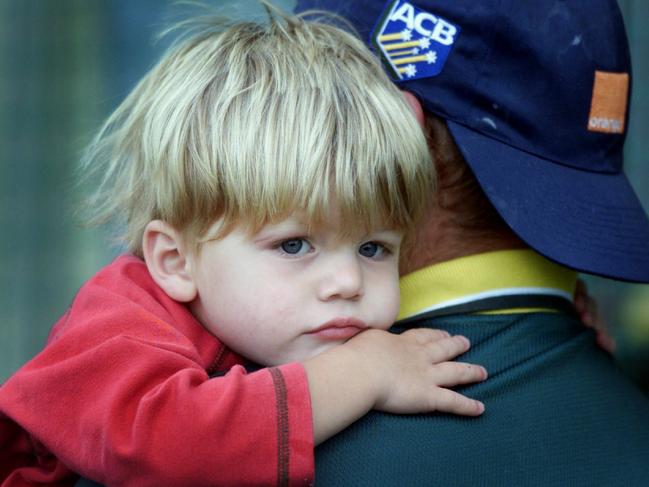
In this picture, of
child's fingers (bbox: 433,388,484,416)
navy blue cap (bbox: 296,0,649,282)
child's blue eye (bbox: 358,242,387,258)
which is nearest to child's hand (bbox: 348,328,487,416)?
child's fingers (bbox: 433,388,484,416)

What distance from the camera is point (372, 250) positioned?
1.91 metres

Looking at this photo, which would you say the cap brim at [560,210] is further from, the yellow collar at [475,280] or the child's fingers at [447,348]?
the child's fingers at [447,348]

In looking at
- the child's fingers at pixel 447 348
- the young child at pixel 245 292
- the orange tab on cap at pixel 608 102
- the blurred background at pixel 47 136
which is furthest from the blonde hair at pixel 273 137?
the blurred background at pixel 47 136

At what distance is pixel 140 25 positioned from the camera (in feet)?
17.3

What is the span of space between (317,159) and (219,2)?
121 inches

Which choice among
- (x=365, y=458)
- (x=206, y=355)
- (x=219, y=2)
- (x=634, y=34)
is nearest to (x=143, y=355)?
(x=206, y=355)

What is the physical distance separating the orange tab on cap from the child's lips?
24.7 inches

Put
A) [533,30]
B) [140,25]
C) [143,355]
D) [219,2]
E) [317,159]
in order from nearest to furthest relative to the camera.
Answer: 1. [143,355]
2. [317,159]
3. [533,30]
4. [219,2]
5. [140,25]

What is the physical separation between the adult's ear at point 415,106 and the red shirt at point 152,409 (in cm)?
55

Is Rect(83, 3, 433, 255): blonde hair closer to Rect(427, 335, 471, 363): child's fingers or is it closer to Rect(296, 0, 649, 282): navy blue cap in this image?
Rect(296, 0, 649, 282): navy blue cap

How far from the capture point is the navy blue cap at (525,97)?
1948 mm

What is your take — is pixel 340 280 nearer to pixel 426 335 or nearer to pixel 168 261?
pixel 426 335

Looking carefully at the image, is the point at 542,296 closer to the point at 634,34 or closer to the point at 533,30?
the point at 533,30

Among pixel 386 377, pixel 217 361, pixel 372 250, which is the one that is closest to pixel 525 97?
pixel 372 250
